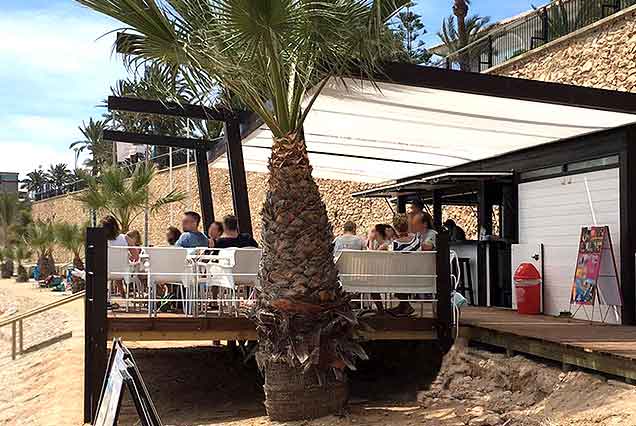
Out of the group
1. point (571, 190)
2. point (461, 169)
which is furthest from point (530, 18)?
point (571, 190)

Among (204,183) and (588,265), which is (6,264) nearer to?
(204,183)

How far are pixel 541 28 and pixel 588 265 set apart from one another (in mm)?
11243

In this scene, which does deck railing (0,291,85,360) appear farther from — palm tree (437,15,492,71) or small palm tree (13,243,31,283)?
small palm tree (13,243,31,283)

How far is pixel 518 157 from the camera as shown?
11.1 metres

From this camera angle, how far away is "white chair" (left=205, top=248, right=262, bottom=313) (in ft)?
27.0

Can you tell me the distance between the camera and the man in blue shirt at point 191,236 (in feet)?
30.9

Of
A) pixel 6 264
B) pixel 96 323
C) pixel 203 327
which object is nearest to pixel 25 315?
pixel 96 323

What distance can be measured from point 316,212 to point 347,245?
1.96 m

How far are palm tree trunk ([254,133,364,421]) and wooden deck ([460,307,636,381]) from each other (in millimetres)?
1617

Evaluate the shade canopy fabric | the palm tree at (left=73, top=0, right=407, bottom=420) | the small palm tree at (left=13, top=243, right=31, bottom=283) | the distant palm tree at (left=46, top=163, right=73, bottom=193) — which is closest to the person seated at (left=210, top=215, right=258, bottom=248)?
the shade canopy fabric

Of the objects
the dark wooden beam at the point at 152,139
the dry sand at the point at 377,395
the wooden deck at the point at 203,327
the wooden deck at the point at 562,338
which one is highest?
the dark wooden beam at the point at 152,139

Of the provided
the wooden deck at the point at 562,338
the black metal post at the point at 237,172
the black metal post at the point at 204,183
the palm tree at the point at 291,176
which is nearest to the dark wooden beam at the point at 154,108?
the black metal post at the point at 237,172

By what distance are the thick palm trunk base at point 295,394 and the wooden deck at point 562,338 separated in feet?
5.94

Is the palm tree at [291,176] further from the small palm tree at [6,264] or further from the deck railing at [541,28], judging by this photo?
the small palm tree at [6,264]
